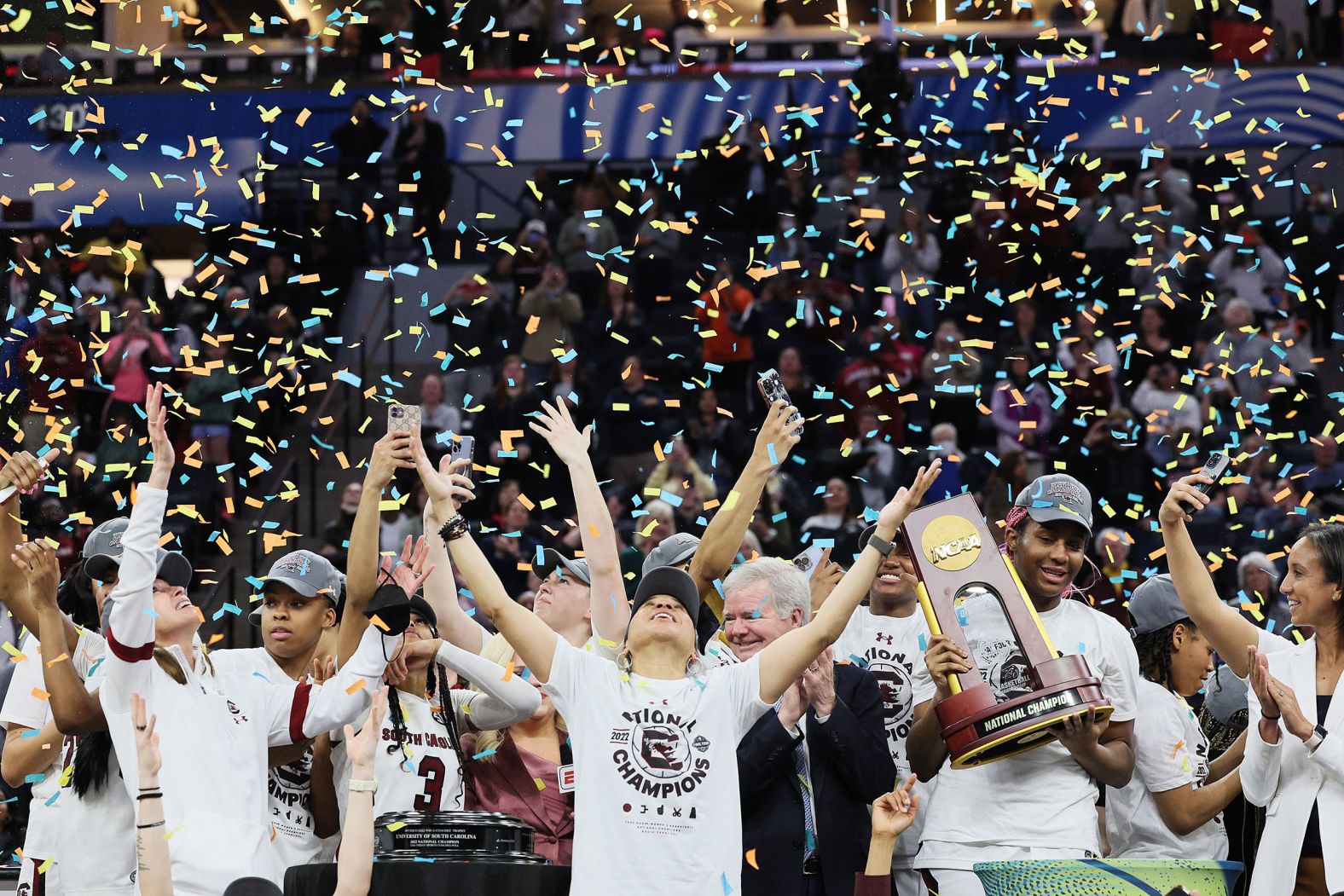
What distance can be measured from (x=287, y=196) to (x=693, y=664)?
11.7m

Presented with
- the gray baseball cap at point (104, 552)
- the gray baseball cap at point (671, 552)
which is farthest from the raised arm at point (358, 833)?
the gray baseball cap at point (671, 552)

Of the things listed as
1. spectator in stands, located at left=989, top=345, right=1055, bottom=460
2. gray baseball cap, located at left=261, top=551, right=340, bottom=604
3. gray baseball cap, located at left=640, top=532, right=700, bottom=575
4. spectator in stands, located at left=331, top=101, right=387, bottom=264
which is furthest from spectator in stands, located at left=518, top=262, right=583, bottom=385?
gray baseball cap, located at left=261, top=551, right=340, bottom=604

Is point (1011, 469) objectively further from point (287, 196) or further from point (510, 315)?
point (287, 196)

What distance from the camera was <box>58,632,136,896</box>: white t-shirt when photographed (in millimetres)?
5133

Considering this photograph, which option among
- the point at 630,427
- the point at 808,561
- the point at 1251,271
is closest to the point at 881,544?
→ the point at 808,561

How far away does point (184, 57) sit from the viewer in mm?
17844

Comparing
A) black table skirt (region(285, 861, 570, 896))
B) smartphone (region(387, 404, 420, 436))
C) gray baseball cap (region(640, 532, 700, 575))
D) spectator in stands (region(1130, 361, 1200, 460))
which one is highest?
spectator in stands (region(1130, 361, 1200, 460))

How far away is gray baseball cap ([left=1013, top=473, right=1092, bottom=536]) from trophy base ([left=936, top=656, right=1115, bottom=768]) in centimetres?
62

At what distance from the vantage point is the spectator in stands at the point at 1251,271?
14242 millimetres

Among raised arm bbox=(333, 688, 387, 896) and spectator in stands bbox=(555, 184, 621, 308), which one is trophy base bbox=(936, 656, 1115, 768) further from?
spectator in stands bbox=(555, 184, 621, 308)

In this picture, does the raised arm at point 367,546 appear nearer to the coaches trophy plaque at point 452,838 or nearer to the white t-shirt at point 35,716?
the coaches trophy plaque at point 452,838

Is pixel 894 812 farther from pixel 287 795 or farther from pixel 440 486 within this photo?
pixel 287 795

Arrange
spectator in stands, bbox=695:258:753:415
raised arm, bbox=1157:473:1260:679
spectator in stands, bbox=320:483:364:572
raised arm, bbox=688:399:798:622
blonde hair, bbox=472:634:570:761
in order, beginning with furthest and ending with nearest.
Answer: spectator in stands, bbox=695:258:753:415 < spectator in stands, bbox=320:483:364:572 < raised arm, bbox=688:399:798:622 < blonde hair, bbox=472:634:570:761 < raised arm, bbox=1157:473:1260:679

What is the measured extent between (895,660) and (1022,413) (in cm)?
735
